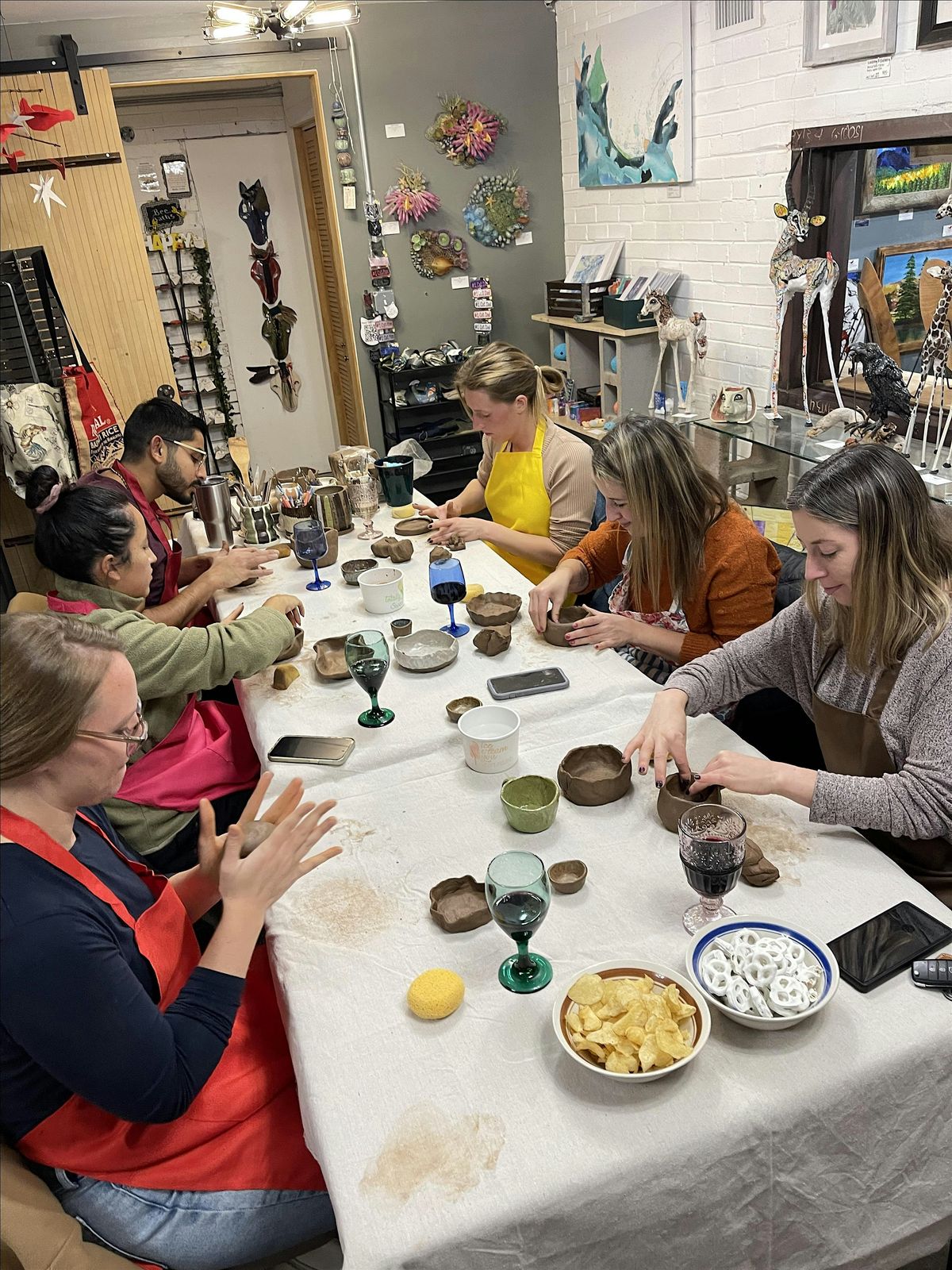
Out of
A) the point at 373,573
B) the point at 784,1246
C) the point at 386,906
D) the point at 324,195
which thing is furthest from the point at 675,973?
the point at 324,195

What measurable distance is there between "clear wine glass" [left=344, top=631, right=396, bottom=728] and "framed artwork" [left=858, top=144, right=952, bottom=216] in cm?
239

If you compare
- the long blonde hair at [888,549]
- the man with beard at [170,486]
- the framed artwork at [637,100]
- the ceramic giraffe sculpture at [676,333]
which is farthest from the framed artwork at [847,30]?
the man with beard at [170,486]

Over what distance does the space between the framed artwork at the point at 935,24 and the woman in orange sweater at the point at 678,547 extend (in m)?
1.55

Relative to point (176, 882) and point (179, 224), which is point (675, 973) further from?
point (179, 224)

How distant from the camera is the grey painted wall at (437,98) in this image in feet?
15.0

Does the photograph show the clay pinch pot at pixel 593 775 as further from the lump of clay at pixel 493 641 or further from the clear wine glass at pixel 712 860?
the lump of clay at pixel 493 641

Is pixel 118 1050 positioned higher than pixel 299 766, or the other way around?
pixel 118 1050

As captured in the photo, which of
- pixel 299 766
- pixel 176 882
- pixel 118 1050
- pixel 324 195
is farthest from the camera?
pixel 324 195

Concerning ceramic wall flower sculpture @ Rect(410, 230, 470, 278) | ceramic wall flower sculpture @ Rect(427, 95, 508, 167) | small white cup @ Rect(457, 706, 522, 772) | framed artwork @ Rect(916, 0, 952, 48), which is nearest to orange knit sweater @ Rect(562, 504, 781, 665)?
small white cup @ Rect(457, 706, 522, 772)

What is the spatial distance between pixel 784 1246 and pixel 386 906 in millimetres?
643

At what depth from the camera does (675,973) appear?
1.08 metres

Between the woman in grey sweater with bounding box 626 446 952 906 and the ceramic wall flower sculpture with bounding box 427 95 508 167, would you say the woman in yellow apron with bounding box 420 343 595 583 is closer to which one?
the woman in grey sweater with bounding box 626 446 952 906

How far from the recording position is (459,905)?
128 cm

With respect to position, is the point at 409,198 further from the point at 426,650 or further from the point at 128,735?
the point at 128,735
